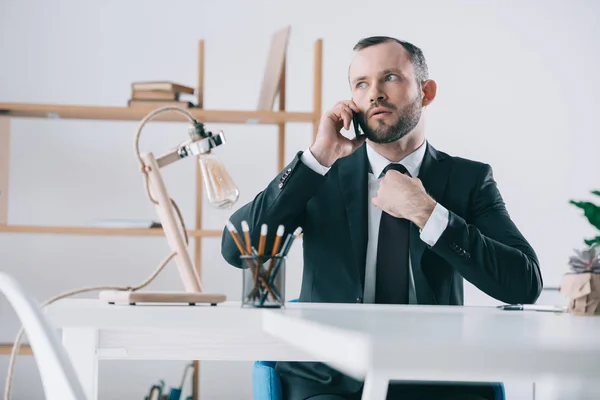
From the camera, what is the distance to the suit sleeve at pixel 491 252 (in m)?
1.67

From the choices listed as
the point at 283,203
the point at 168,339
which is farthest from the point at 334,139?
the point at 168,339

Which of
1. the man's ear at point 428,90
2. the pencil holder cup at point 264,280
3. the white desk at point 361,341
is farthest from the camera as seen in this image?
the man's ear at point 428,90

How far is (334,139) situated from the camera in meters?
1.89

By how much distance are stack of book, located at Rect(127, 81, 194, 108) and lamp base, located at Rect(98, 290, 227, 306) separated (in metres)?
2.02

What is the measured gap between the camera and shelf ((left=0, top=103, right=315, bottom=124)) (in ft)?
11.6

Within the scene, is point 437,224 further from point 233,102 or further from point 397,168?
point 233,102

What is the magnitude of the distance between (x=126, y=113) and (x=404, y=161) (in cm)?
185

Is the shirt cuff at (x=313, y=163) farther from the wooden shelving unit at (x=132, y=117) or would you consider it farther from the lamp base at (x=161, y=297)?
the wooden shelving unit at (x=132, y=117)

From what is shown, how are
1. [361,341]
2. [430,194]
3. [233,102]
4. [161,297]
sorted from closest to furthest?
[361,341], [161,297], [430,194], [233,102]

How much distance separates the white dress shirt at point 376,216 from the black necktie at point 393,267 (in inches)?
0.7

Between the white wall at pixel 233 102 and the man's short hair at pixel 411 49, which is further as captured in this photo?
the white wall at pixel 233 102

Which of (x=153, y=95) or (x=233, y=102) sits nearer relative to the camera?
(x=153, y=95)

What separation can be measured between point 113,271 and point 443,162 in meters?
2.34

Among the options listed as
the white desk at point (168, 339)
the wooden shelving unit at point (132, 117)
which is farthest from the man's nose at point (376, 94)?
the wooden shelving unit at point (132, 117)
